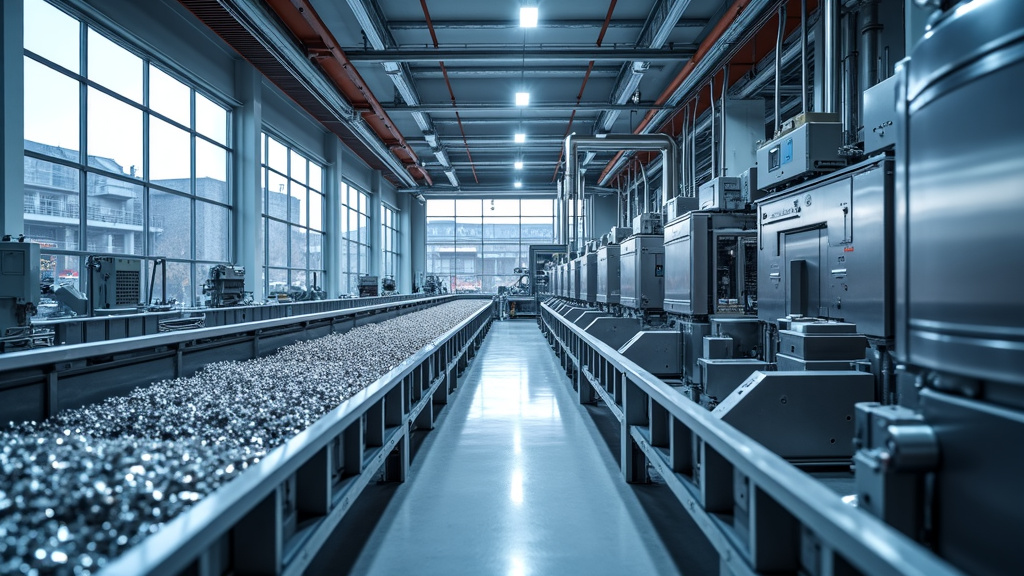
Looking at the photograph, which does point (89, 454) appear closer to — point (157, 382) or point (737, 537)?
point (157, 382)

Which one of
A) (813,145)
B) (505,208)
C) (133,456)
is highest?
(505,208)

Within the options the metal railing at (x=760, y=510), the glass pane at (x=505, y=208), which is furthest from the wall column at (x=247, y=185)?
the glass pane at (x=505, y=208)

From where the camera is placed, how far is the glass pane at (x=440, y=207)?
1908 centimetres

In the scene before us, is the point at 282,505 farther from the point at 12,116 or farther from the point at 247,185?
the point at 247,185

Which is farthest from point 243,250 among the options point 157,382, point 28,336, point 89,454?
point 89,454

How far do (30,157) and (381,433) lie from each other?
5328mm

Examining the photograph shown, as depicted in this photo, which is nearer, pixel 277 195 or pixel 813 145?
pixel 813 145

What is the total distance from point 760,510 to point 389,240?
17.1m

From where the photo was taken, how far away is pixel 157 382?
232 cm

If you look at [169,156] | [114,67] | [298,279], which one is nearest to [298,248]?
[298,279]

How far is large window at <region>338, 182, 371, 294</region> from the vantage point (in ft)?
43.9

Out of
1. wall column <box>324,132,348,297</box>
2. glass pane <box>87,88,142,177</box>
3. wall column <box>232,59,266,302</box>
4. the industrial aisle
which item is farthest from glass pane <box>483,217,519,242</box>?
the industrial aisle

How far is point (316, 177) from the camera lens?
11.6 meters

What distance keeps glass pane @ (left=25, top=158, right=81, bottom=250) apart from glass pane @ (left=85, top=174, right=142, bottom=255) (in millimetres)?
146
